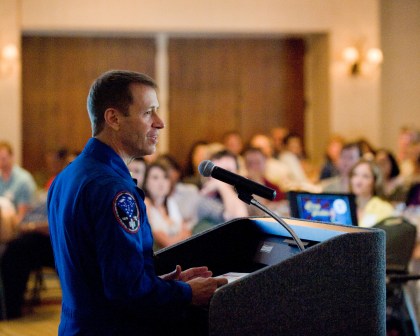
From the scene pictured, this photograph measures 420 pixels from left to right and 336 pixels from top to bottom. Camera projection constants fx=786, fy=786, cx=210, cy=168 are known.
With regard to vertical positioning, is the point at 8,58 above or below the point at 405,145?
above

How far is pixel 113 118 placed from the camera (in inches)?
81.1

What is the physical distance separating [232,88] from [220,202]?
5046 millimetres

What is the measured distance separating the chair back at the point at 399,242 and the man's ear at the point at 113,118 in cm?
268

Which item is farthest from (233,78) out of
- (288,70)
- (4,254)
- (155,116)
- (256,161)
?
(155,116)

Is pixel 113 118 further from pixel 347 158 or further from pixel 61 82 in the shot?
pixel 61 82

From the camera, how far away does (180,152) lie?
1121 centimetres

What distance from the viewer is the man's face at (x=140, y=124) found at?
2.05 metres

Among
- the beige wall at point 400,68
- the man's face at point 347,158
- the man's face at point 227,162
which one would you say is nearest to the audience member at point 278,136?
the beige wall at point 400,68

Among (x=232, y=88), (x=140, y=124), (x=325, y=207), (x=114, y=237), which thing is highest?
(x=232, y=88)

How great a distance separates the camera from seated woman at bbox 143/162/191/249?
581cm

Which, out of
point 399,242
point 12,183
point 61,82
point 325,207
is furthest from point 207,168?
point 61,82

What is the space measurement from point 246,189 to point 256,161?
16.2 feet

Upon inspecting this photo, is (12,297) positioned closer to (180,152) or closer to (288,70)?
(180,152)

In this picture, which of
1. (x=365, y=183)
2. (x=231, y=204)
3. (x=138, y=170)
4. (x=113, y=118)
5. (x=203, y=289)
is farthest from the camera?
(x=231, y=204)
